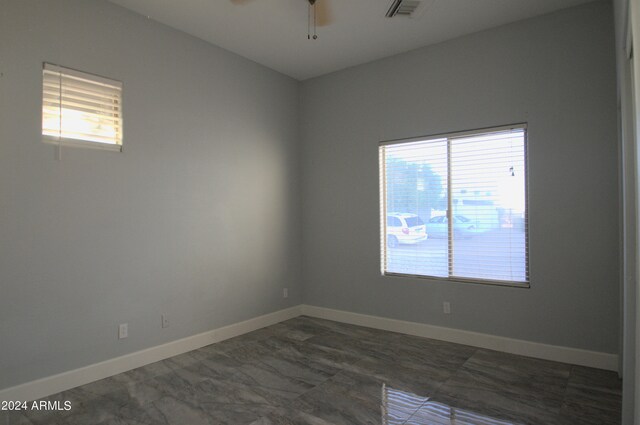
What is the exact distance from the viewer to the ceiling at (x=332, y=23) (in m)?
3.36

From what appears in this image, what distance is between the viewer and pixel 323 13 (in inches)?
134

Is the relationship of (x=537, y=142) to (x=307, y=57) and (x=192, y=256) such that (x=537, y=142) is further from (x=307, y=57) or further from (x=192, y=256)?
(x=192, y=256)

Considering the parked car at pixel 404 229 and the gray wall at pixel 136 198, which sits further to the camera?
the parked car at pixel 404 229

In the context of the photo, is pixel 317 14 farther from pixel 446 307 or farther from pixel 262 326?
pixel 262 326

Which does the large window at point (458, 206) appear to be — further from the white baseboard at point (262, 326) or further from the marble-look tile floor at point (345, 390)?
the marble-look tile floor at point (345, 390)

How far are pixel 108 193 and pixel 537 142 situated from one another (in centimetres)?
397

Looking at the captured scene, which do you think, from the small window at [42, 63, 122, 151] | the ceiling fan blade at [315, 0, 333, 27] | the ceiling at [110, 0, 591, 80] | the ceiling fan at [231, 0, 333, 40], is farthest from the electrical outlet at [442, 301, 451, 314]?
the small window at [42, 63, 122, 151]

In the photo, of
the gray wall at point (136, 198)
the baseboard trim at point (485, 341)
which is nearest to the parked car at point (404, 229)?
the baseboard trim at point (485, 341)

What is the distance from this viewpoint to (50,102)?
293 centimetres

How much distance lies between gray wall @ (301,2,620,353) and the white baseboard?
0.26ft

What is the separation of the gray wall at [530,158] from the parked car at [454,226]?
0.55 meters

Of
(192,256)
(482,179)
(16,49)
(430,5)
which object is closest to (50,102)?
(16,49)

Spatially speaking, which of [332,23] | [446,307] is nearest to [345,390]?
[446,307]

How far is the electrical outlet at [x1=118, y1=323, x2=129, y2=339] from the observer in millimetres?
3299
